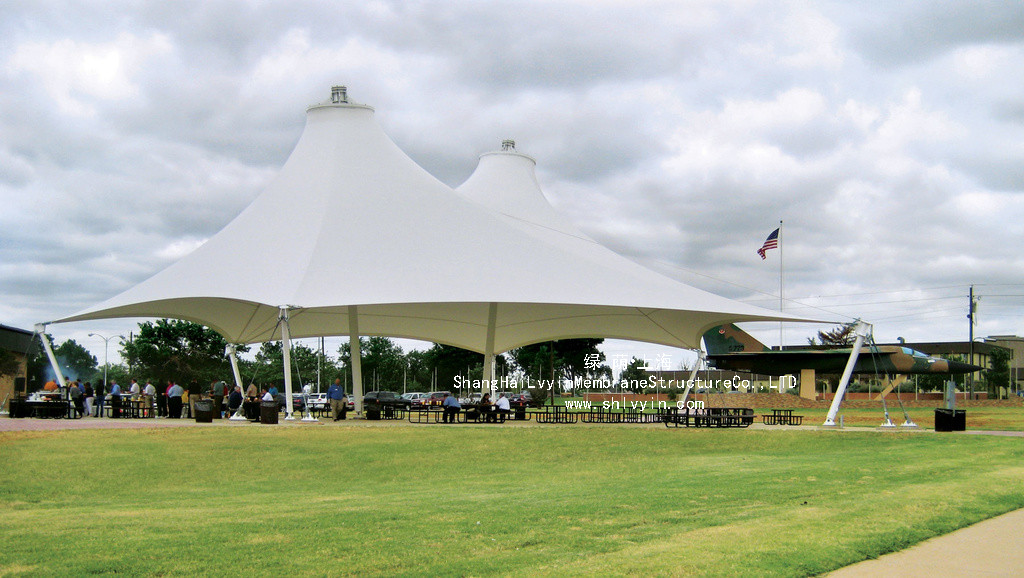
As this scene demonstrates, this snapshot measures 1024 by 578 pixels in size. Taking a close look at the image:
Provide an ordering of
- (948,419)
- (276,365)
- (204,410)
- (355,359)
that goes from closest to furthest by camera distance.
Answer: (948,419), (204,410), (355,359), (276,365)

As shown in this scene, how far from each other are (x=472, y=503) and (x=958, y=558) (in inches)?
153

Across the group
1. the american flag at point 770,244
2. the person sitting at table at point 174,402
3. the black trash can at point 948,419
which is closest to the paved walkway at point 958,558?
the black trash can at point 948,419

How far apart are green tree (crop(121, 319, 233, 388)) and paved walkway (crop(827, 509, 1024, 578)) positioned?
5413 centimetres

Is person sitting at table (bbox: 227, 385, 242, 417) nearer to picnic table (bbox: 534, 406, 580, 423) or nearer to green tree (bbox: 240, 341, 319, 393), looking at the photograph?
picnic table (bbox: 534, 406, 580, 423)

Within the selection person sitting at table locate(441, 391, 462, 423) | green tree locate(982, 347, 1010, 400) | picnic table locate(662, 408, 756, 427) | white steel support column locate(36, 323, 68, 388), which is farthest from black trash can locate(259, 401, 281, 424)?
green tree locate(982, 347, 1010, 400)

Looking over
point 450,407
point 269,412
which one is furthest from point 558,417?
point 269,412

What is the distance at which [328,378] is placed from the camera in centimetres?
7469

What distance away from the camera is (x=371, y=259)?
21.9 m

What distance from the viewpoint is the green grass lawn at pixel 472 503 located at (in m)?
5.46

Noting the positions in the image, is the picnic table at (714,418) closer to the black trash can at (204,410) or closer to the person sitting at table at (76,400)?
the black trash can at (204,410)

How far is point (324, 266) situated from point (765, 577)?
1760cm

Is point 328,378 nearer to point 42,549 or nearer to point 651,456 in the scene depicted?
point 651,456

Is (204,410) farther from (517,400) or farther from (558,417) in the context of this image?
(517,400)

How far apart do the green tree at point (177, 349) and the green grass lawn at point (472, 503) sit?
1708 inches
